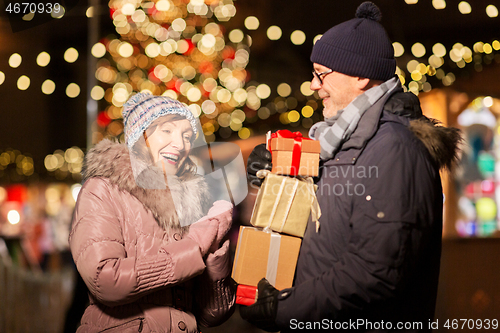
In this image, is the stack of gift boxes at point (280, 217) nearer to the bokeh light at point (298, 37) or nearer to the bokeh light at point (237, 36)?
the bokeh light at point (298, 37)

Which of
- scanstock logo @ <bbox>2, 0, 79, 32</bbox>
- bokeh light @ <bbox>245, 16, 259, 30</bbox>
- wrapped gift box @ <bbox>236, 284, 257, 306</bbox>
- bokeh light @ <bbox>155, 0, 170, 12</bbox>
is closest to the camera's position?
wrapped gift box @ <bbox>236, 284, 257, 306</bbox>

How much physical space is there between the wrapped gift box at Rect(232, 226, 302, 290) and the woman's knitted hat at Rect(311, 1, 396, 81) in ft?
2.80

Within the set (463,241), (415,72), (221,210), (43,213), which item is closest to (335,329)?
(221,210)

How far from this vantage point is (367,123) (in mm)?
Answer: 1730

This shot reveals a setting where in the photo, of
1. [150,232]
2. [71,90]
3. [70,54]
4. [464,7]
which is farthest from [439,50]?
[71,90]

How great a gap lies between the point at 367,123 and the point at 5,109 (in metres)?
7.69

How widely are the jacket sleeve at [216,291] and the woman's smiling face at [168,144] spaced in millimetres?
500

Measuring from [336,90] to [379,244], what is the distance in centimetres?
79

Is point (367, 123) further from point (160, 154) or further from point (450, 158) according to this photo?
point (160, 154)

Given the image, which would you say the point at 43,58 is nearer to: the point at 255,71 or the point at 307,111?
the point at 255,71

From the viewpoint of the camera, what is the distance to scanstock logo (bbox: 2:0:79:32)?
412cm

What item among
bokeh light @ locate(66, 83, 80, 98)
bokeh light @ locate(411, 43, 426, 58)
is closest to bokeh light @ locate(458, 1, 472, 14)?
bokeh light @ locate(411, 43, 426, 58)

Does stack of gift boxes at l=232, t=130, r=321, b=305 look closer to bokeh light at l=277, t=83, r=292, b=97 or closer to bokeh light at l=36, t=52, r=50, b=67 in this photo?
bokeh light at l=277, t=83, r=292, b=97

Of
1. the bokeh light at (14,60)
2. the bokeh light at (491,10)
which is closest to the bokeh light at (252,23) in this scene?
the bokeh light at (491,10)
